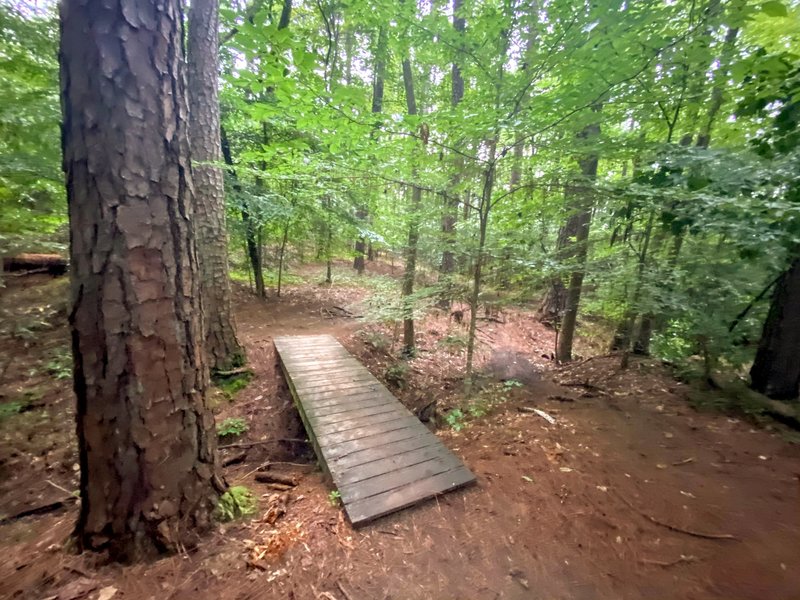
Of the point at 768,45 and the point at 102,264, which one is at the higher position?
the point at 768,45

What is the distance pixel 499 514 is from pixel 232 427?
11.7 ft

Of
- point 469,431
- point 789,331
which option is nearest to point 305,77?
point 469,431

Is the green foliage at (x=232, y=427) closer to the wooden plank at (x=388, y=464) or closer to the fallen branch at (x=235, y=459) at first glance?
the fallen branch at (x=235, y=459)

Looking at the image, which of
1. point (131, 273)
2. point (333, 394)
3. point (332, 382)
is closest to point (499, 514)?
point (333, 394)

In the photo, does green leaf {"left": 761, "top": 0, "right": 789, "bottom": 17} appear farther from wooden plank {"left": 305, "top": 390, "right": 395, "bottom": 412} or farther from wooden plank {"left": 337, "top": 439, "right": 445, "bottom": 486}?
wooden plank {"left": 305, "top": 390, "right": 395, "bottom": 412}

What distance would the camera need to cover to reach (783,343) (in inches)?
155

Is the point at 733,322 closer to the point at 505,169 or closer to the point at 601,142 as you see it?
the point at 601,142

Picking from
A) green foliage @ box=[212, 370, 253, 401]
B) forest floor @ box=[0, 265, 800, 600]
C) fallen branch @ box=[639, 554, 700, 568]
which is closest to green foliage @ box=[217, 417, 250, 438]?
forest floor @ box=[0, 265, 800, 600]

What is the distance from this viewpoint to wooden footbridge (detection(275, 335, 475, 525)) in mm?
2770

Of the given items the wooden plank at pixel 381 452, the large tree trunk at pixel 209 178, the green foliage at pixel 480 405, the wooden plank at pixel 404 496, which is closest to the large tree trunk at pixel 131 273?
the wooden plank at pixel 404 496

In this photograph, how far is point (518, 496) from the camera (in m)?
2.88

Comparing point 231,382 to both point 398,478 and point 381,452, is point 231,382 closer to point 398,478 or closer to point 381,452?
point 381,452

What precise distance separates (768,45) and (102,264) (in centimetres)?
772

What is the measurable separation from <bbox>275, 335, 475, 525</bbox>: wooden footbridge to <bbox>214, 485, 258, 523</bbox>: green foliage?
0.68 metres
